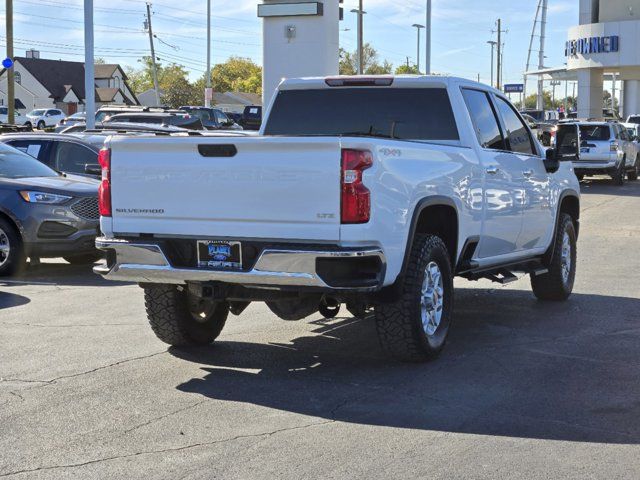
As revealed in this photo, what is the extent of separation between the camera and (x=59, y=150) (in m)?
14.9

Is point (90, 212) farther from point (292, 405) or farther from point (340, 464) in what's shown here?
point (340, 464)

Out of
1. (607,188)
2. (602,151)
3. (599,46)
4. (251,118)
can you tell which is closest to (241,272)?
(607,188)

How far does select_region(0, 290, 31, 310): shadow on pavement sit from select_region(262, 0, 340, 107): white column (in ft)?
76.0

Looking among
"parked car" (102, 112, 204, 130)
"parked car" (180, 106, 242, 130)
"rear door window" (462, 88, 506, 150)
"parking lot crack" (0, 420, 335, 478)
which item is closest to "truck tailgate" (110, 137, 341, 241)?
"parking lot crack" (0, 420, 335, 478)

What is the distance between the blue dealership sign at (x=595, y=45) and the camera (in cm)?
5569

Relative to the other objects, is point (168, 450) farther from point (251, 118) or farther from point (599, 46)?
point (599, 46)

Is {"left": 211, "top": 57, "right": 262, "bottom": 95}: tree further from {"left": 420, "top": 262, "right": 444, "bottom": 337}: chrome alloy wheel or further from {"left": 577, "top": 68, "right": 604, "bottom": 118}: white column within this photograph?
{"left": 420, "top": 262, "right": 444, "bottom": 337}: chrome alloy wheel

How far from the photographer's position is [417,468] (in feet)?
17.2

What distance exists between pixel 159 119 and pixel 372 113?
65.2 ft

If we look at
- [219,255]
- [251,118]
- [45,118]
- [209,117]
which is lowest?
[219,255]

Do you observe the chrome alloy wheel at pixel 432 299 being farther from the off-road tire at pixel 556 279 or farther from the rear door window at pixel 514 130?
the off-road tire at pixel 556 279

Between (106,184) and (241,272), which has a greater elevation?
(106,184)

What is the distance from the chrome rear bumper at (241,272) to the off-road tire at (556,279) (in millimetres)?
3955

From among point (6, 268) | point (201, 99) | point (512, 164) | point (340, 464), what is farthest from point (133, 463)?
point (201, 99)
